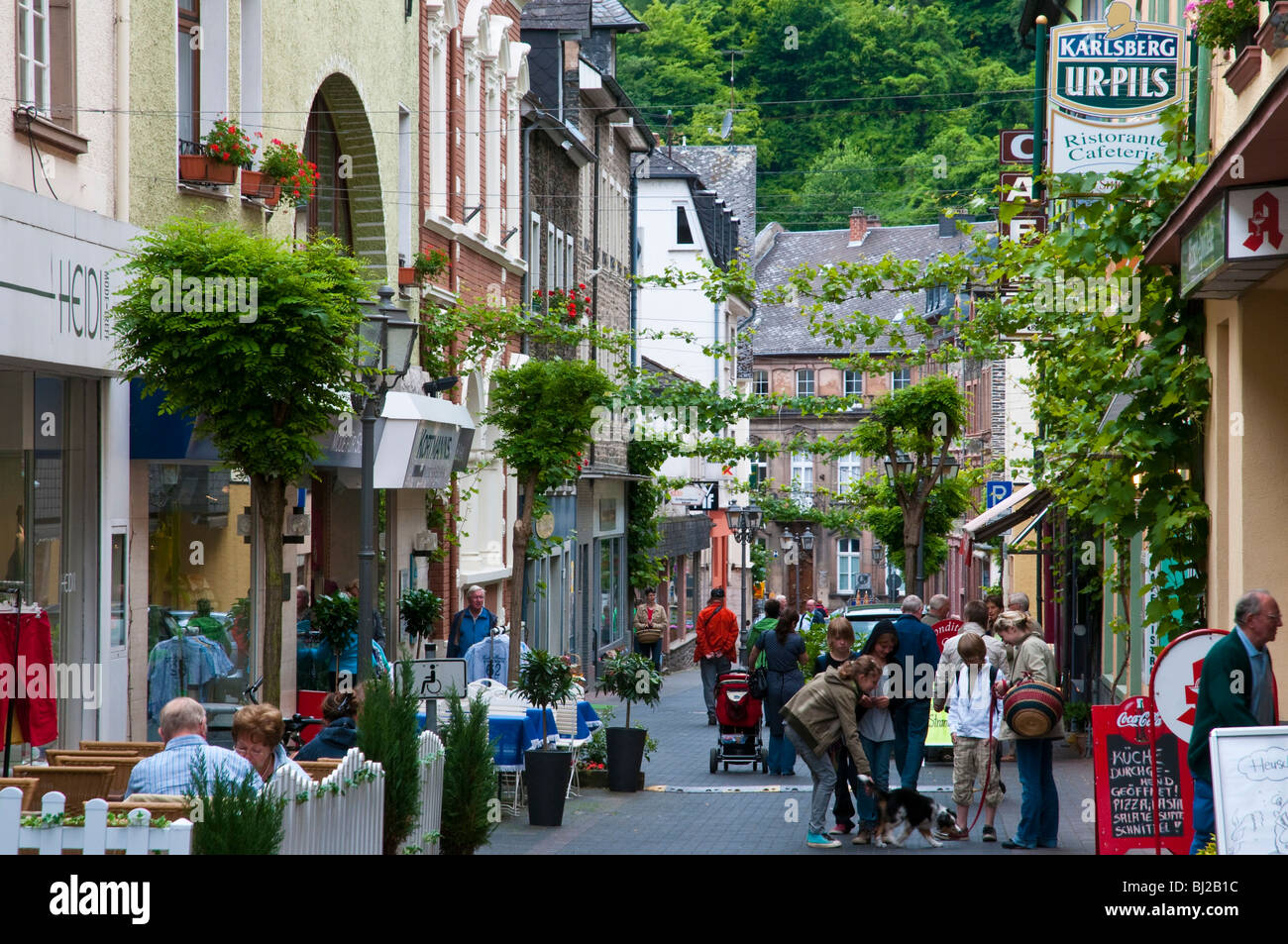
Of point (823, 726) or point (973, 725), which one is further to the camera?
point (973, 725)

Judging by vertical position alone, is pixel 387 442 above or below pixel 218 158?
below

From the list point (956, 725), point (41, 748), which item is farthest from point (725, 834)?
point (41, 748)

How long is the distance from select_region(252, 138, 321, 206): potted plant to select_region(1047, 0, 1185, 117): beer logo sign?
6600 mm

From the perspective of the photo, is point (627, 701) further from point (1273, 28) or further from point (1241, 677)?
point (1273, 28)

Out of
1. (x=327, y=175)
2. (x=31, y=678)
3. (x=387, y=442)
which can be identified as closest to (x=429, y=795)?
(x=31, y=678)

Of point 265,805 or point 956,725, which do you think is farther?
point 956,725

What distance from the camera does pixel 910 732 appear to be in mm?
13242

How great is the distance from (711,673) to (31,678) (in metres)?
14.4

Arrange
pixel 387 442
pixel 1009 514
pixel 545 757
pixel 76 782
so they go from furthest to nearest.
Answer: pixel 1009 514 < pixel 387 442 < pixel 545 757 < pixel 76 782

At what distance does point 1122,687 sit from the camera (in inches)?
757

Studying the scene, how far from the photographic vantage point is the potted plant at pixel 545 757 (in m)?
13.4

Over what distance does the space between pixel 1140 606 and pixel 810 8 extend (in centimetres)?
3393
